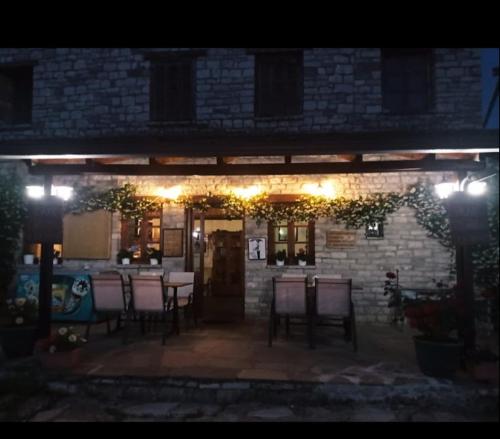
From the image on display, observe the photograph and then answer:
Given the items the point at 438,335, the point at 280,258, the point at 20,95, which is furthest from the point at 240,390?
the point at 20,95

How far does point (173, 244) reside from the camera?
7.65 m

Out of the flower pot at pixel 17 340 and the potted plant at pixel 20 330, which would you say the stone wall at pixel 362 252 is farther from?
the flower pot at pixel 17 340

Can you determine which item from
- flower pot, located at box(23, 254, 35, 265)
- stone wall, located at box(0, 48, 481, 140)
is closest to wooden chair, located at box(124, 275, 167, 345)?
flower pot, located at box(23, 254, 35, 265)

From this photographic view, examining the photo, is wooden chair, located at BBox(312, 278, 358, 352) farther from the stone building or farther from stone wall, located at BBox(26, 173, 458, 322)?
the stone building

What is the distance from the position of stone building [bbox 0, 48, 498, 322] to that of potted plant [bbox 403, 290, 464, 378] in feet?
9.72

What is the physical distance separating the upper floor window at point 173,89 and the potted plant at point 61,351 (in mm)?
5030

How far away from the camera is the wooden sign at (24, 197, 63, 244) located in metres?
5.13

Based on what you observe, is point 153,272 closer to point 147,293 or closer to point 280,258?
point 147,293

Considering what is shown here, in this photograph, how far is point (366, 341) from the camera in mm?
5727

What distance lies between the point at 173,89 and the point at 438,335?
6.61 metres

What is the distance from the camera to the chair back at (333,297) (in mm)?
5234

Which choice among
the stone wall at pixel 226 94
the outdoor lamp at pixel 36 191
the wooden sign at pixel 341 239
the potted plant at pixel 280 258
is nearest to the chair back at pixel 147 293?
the outdoor lamp at pixel 36 191

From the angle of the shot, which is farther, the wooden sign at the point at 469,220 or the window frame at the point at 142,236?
the window frame at the point at 142,236
